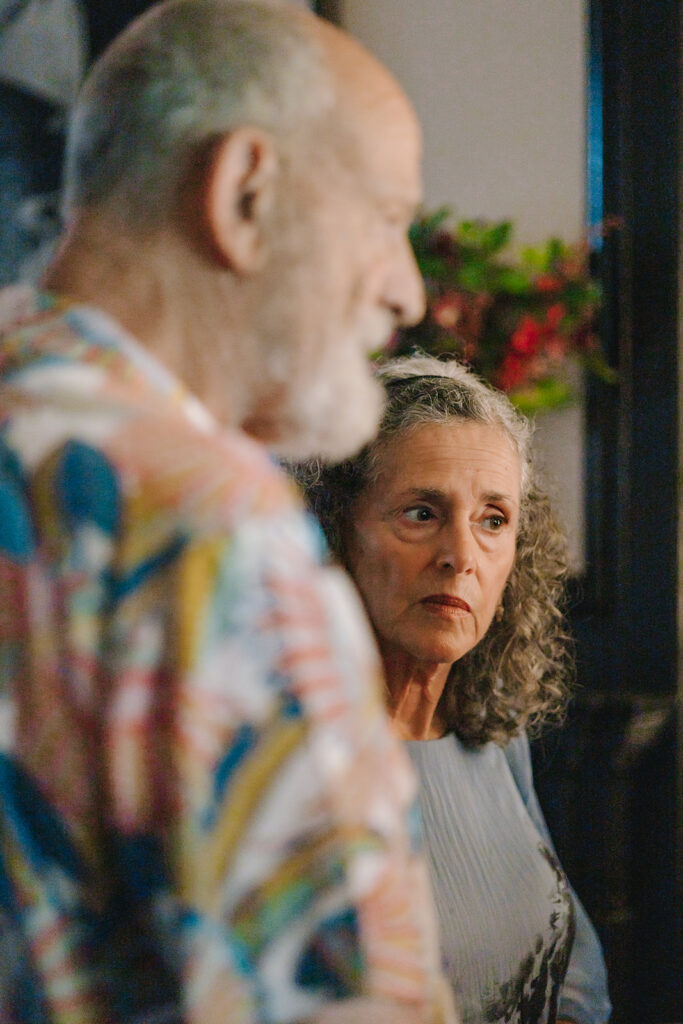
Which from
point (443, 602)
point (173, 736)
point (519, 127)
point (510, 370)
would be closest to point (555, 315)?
point (510, 370)

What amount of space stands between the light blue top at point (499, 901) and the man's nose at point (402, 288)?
0.82 m

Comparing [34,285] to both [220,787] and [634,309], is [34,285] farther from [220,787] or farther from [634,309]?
[634,309]

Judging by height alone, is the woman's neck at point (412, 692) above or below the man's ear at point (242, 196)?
below

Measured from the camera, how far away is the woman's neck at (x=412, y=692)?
1368mm

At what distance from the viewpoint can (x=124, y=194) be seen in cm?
61

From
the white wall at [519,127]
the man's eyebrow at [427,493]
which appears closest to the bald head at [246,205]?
the man's eyebrow at [427,493]

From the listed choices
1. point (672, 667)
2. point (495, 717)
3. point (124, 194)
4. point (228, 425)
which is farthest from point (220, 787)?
point (672, 667)

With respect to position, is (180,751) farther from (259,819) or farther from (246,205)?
(246,205)

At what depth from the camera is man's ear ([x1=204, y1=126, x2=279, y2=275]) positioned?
23.3 inches

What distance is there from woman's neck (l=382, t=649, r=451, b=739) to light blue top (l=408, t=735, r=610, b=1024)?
0.09ft

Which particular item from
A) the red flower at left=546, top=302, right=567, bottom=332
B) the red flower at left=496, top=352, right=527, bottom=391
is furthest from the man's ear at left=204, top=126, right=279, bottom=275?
the red flower at left=546, top=302, right=567, bottom=332

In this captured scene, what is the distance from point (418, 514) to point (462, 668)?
0.28 m

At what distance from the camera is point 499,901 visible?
1280 mm

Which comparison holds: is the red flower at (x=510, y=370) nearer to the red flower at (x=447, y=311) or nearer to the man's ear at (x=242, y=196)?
the red flower at (x=447, y=311)
